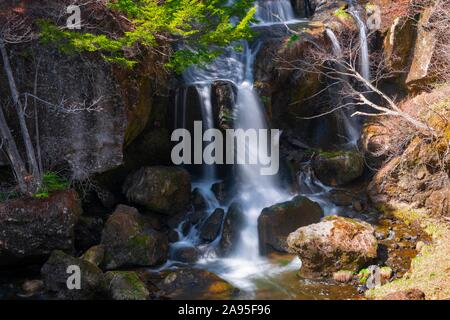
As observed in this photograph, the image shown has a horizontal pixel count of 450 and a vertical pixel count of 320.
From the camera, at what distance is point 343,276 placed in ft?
25.3

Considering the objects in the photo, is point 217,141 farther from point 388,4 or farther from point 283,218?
point 388,4

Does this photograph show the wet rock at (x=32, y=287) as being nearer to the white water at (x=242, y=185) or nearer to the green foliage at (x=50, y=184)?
the green foliage at (x=50, y=184)

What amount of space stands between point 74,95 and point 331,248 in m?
6.52

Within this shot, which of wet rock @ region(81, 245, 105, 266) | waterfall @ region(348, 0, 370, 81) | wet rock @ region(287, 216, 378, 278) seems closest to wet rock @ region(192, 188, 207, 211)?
wet rock @ region(81, 245, 105, 266)

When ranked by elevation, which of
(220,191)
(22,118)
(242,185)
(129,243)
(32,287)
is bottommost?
(32,287)

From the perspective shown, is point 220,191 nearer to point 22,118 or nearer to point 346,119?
point 22,118

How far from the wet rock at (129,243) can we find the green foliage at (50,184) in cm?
129

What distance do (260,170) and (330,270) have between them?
4.52 meters

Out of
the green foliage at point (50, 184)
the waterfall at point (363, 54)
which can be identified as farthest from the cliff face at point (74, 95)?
the waterfall at point (363, 54)

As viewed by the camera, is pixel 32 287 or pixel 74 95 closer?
pixel 32 287

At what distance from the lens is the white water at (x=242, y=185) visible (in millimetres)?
8773

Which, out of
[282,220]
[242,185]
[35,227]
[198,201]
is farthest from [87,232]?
[282,220]

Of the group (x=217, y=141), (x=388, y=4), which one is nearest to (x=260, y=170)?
(x=217, y=141)

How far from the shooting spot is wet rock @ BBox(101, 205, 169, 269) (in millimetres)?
8523
